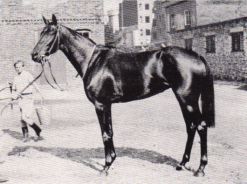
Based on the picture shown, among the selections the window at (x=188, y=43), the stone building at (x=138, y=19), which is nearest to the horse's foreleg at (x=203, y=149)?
the window at (x=188, y=43)

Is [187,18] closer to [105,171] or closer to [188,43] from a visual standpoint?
[188,43]

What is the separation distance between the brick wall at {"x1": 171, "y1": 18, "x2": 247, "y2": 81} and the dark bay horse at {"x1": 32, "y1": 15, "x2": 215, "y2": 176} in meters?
17.5

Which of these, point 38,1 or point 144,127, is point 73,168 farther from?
point 38,1

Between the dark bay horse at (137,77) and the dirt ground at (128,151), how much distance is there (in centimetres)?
39

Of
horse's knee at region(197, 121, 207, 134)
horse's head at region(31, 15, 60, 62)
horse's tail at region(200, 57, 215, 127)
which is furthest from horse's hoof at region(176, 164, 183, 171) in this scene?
horse's head at region(31, 15, 60, 62)

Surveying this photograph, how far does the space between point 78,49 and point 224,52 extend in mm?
20359

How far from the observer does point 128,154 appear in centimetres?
703

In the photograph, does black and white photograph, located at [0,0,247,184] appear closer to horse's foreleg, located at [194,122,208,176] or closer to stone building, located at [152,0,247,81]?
horse's foreleg, located at [194,122,208,176]

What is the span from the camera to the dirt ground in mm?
5680

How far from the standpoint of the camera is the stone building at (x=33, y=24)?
2394 cm

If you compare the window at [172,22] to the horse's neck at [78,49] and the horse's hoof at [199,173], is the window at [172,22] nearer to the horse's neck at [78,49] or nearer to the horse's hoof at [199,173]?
the horse's neck at [78,49]

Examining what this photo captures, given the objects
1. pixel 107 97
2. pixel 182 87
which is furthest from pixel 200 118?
pixel 107 97

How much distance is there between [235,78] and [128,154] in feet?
58.5

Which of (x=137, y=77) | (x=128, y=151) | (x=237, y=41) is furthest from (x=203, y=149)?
(x=237, y=41)
